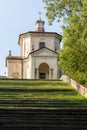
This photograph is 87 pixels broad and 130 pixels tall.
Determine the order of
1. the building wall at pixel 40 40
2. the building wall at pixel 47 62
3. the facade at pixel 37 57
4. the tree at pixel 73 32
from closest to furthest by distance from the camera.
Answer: the tree at pixel 73 32, the building wall at pixel 47 62, the facade at pixel 37 57, the building wall at pixel 40 40

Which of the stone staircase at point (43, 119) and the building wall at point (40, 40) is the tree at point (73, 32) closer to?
the stone staircase at point (43, 119)

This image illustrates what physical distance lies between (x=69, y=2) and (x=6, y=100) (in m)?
14.5

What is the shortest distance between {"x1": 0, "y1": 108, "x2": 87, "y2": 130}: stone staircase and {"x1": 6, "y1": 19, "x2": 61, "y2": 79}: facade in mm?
46699

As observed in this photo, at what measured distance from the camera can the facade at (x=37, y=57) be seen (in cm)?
6644

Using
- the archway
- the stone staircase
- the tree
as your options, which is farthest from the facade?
the stone staircase

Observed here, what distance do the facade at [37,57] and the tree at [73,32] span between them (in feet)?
96.0

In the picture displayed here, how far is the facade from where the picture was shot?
66.4 meters

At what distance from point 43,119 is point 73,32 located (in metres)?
17.5

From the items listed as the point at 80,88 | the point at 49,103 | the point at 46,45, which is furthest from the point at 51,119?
the point at 46,45

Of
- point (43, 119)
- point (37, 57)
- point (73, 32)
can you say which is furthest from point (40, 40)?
point (43, 119)

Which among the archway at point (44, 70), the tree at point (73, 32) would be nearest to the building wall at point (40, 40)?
the archway at point (44, 70)

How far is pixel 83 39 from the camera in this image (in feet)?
109

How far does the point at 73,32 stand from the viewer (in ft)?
113

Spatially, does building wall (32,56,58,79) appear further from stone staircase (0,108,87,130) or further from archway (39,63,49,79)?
stone staircase (0,108,87,130)
